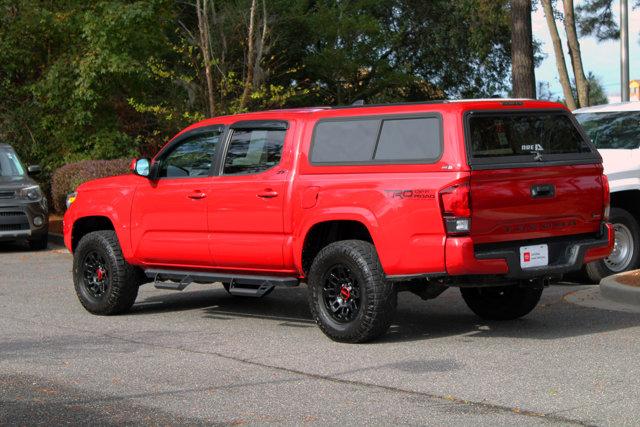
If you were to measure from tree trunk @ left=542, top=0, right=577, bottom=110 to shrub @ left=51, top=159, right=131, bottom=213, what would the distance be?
12069mm

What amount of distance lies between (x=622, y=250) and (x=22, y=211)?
34.2 ft

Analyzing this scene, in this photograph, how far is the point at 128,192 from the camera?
434 inches

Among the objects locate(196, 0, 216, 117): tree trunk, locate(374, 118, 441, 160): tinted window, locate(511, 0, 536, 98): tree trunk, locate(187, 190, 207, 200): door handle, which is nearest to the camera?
locate(374, 118, 441, 160): tinted window

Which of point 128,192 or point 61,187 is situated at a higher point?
point 128,192

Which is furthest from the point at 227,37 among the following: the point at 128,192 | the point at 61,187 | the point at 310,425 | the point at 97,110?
the point at 310,425

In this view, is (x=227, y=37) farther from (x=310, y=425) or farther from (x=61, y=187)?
(x=310, y=425)

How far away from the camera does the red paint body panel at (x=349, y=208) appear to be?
8.54 meters

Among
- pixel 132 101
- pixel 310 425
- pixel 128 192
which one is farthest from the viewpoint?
pixel 132 101

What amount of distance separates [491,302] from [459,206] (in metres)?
2.13

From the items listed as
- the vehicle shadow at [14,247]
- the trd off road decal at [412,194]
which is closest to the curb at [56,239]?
the vehicle shadow at [14,247]

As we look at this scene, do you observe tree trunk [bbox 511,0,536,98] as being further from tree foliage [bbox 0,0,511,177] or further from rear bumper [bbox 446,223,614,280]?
rear bumper [bbox 446,223,614,280]

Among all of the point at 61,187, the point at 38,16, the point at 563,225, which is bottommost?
the point at 61,187

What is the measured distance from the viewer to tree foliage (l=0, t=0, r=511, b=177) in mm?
23969

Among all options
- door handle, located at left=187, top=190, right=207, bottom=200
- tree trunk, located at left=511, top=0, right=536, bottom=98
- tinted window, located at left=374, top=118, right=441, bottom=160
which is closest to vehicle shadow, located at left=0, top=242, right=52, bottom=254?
tree trunk, located at left=511, top=0, right=536, bottom=98
